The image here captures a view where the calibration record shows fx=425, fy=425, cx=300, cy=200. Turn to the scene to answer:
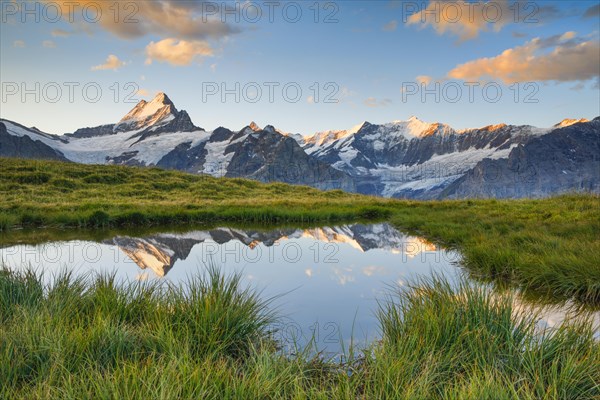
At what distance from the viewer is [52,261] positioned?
11195 millimetres

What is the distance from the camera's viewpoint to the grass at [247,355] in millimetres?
3541

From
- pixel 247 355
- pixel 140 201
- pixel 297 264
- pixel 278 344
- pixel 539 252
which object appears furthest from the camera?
pixel 140 201

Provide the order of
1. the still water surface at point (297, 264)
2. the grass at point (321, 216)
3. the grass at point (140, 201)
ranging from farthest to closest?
the grass at point (140, 201) < the grass at point (321, 216) < the still water surface at point (297, 264)

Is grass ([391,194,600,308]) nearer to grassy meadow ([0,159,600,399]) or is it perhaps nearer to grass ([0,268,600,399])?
grassy meadow ([0,159,600,399])

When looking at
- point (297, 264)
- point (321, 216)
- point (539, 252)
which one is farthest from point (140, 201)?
point (539, 252)

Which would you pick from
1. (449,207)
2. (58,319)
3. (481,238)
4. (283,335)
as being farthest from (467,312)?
(449,207)

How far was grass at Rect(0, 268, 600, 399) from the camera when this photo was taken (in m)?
3.54

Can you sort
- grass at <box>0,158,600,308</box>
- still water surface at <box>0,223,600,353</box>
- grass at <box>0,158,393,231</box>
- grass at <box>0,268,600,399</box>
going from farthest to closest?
grass at <box>0,158,393,231</box> < grass at <box>0,158,600,308</box> < still water surface at <box>0,223,600,353</box> < grass at <box>0,268,600,399</box>

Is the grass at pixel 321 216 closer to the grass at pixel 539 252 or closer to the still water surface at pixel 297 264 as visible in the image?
the grass at pixel 539 252

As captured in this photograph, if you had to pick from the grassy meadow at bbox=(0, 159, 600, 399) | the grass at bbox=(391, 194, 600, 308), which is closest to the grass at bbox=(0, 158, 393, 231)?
the grass at bbox=(391, 194, 600, 308)

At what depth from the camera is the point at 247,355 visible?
523 cm

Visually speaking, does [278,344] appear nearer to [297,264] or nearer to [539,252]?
[297,264]

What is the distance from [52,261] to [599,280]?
12.4 metres

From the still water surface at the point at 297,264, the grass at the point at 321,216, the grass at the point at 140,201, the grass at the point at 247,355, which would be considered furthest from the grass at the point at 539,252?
the grass at the point at 140,201
